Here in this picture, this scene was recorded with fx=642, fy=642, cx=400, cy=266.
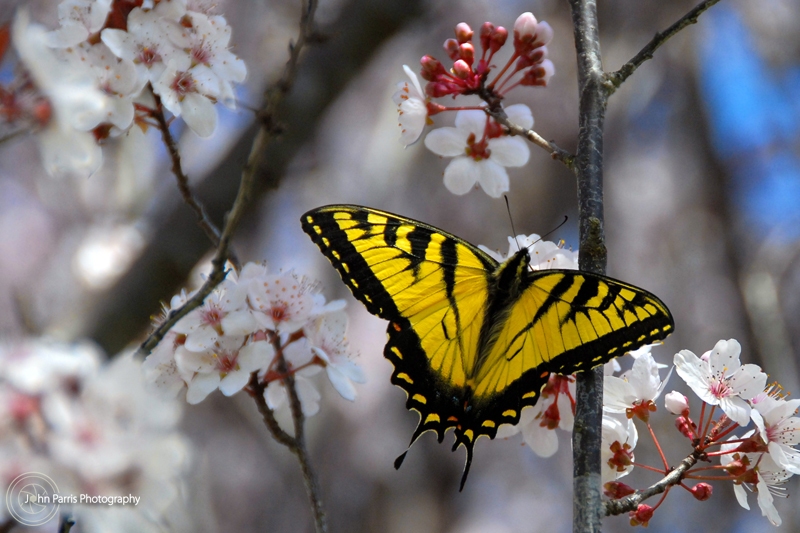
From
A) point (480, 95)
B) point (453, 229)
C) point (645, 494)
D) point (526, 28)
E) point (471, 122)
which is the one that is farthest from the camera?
point (453, 229)

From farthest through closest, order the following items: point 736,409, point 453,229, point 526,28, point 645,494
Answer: point 453,229, point 526,28, point 736,409, point 645,494

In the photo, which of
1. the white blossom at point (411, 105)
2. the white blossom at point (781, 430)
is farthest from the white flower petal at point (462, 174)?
the white blossom at point (781, 430)

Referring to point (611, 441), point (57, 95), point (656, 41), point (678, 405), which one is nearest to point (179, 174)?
point (57, 95)

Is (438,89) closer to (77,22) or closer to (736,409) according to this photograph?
(77,22)

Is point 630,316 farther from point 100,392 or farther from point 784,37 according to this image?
point 784,37

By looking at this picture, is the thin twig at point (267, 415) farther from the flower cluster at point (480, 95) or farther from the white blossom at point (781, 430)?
the white blossom at point (781, 430)

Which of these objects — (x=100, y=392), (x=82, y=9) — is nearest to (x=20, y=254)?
(x=82, y=9)
